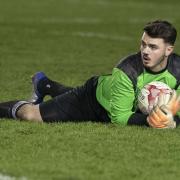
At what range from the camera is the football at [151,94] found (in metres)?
9.34

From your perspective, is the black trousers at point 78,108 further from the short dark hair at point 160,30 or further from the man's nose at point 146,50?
the short dark hair at point 160,30

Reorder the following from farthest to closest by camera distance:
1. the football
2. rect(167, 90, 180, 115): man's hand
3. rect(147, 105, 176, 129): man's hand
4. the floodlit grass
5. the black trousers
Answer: the black trousers → the football → rect(167, 90, 180, 115): man's hand → rect(147, 105, 176, 129): man's hand → the floodlit grass

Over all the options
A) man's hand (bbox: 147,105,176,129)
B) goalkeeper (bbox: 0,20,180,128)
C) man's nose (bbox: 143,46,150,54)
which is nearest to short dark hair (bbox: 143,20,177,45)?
goalkeeper (bbox: 0,20,180,128)

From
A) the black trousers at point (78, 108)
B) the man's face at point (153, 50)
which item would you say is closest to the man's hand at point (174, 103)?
the man's face at point (153, 50)

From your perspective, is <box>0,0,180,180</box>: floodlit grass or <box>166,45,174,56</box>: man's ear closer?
<box>0,0,180,180</box>: floodlit grass

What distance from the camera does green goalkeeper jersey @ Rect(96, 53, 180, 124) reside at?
9312 millimetres

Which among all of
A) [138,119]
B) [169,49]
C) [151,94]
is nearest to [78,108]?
[138,119]

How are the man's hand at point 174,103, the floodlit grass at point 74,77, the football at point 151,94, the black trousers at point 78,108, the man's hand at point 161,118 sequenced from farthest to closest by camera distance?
the black trousers at point 78,108
the football at point 151,94
the man's hand at point 174,103
the man's hand at point 161,118
the floodlit grass at point 74,77

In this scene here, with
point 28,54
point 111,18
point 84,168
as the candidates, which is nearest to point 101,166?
point 84,168

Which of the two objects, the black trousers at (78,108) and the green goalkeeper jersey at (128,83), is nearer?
the green goalkeeper jersey at (128,83)

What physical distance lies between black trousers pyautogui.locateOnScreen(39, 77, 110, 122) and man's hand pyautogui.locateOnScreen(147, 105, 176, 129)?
0.77m

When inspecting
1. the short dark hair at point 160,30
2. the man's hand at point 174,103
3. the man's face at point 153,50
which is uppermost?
the short dark hair at point 160,30

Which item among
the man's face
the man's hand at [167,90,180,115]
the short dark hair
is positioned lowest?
the man's hand at [167,90,180,115]

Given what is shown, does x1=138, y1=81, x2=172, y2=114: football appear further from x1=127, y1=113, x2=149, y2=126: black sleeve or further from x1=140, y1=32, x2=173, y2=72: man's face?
x1=140, y1=32, x2=173, y2=72: man's face
